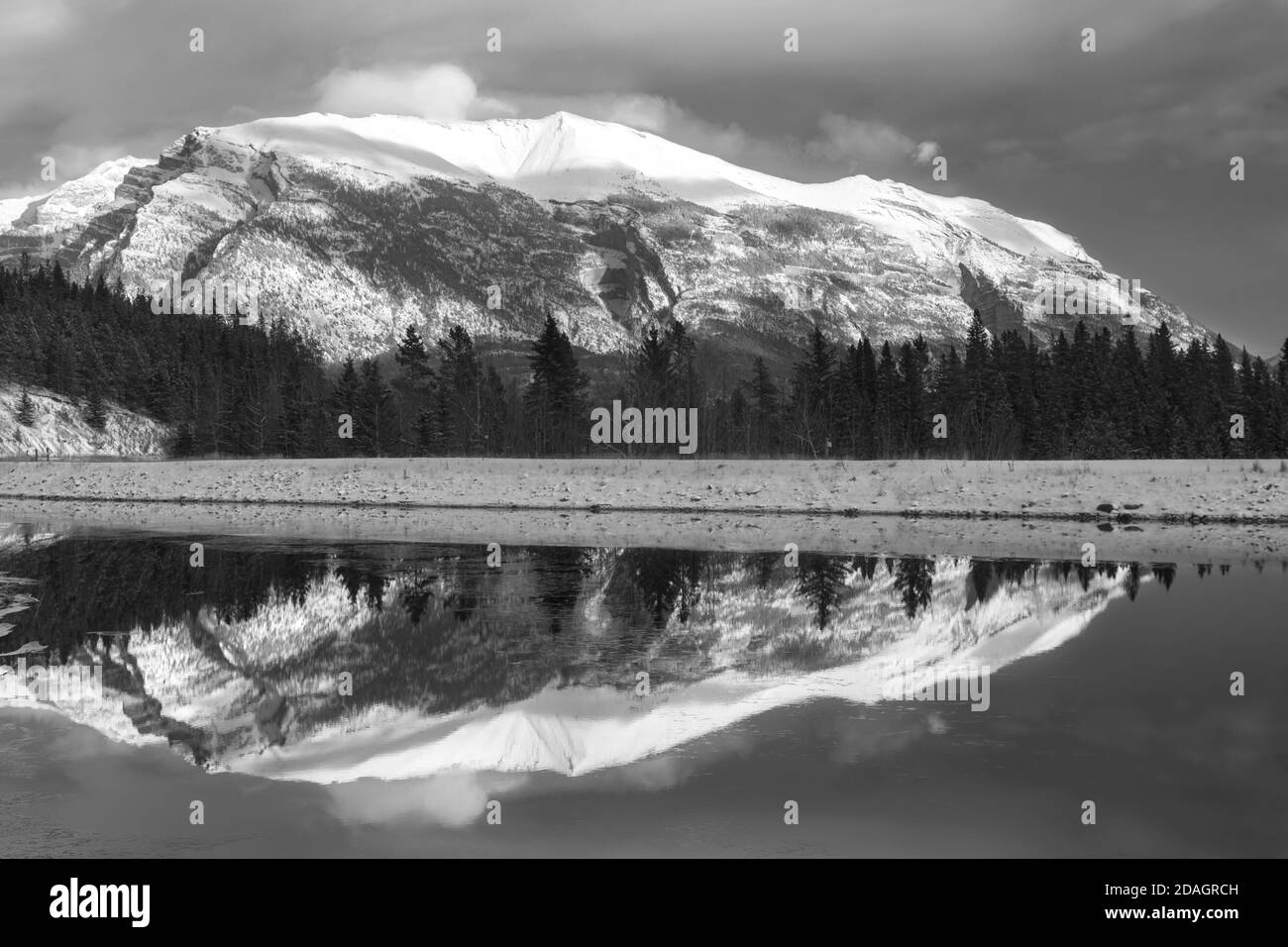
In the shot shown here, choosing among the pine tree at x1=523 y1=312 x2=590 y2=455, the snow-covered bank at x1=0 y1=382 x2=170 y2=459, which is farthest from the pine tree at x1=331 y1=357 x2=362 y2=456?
the snow-covered bank at x1=0 y1=382 x2=170 y2=459

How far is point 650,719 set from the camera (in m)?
14.3

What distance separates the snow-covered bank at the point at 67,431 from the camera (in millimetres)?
113750

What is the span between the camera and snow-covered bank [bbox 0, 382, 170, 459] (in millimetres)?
113750

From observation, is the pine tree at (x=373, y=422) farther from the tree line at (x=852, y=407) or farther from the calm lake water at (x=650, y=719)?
the calm lake water at (x=650, y=719)

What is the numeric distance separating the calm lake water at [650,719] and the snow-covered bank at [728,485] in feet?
67.3

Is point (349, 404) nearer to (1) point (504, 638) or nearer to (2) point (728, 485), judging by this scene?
(2) point (728, 485)

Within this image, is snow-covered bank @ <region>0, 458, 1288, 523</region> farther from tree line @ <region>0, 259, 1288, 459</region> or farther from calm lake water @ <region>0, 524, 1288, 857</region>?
tree line @ <region>0, 259, 1288, 459</region>

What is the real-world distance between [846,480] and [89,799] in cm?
4412

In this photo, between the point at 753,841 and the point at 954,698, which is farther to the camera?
the point at 954,698

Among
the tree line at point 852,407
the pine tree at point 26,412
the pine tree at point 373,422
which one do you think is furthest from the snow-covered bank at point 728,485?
the pine tree at point 26,412
